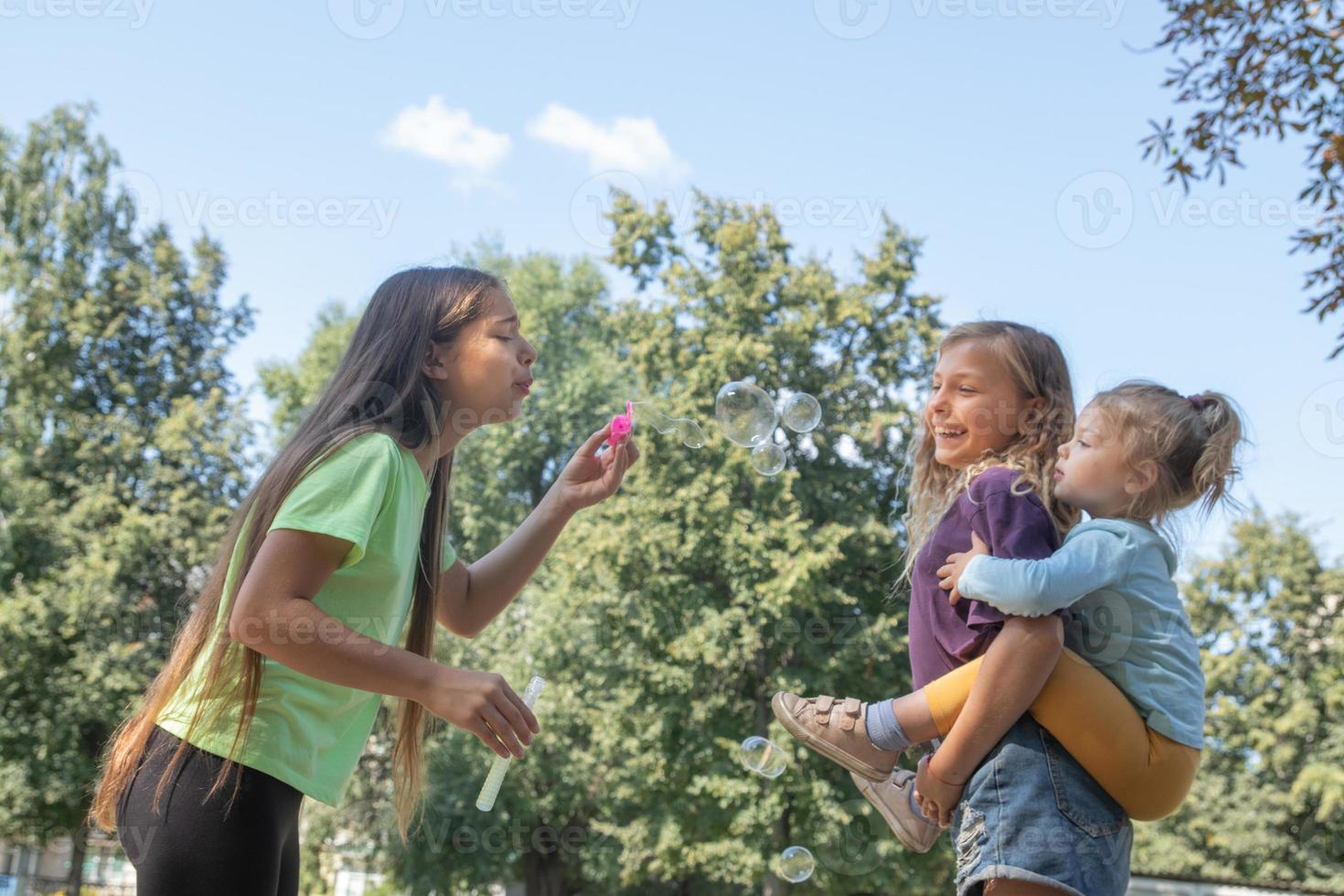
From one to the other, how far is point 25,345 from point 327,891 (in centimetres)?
1221

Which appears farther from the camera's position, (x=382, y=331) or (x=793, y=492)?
(x=793, y=492)

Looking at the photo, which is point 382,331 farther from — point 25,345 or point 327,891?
point 327,891

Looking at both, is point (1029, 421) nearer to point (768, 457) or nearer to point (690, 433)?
point (690, 433)

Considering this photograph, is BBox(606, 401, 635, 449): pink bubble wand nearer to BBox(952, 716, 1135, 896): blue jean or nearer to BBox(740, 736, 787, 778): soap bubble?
BBox(952, 716, 1135, 896): blue jean

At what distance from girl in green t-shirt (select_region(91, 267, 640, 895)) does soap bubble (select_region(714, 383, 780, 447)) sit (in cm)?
214

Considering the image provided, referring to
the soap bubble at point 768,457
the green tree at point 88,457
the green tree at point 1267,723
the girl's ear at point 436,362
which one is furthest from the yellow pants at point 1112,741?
the green tree at point 1267,723

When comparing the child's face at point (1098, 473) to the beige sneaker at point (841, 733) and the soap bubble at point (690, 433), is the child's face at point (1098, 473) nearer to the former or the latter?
the beige sneaker at point (841, 733)

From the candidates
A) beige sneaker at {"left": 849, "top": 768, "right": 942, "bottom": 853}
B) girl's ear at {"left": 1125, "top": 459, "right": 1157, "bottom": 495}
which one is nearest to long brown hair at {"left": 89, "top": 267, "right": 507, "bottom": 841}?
beige sneaker at {"left": 849, "top": 768, "right": 942, "bottom": 853}

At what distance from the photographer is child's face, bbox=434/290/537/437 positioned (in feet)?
8.64

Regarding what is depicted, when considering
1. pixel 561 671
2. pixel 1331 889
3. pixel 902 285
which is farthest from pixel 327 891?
pixel 1331 889

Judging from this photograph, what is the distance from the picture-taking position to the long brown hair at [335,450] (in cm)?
216

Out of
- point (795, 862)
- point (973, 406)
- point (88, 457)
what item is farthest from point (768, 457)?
point (88, 457)

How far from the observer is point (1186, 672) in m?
2.19

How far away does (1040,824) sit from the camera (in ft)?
6.70
